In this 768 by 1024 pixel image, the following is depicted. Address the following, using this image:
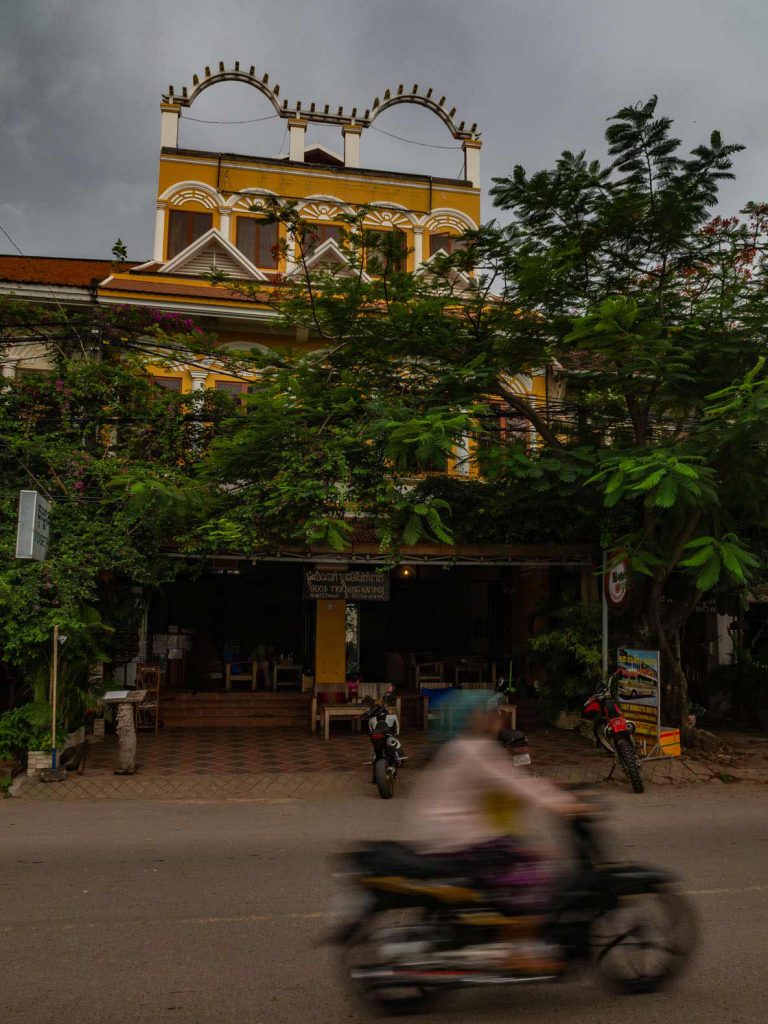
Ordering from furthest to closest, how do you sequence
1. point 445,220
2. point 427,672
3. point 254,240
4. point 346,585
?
point 445,220 → point 254,240 → point 427,672 → point 346,585

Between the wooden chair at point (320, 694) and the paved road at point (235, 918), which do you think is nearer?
the paved road at point (235, 918)

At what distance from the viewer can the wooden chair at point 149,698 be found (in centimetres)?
1426

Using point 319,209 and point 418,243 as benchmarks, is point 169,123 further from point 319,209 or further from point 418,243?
point 418,243

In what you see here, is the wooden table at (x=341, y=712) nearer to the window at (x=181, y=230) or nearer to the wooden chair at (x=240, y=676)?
the wooden chair at (x=240, y=676)

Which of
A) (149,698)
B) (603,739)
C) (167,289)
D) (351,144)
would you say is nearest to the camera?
(603,739)

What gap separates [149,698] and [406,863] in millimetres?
11674

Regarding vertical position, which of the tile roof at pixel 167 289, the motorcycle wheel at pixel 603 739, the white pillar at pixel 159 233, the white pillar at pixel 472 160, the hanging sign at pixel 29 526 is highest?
the white pillar at pixel 472 160

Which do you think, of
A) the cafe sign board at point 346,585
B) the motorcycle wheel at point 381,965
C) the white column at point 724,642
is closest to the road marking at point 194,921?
the motorcycle wheel at point 381,965

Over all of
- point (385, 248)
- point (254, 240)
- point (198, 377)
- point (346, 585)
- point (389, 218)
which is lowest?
point (346, 585)

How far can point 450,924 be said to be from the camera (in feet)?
12.5

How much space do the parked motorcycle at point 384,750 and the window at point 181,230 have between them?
1252 centimetres

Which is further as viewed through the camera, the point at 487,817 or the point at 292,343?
the point at 292,343

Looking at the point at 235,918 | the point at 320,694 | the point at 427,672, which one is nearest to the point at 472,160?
the point at 427,672

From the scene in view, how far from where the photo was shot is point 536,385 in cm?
1812
